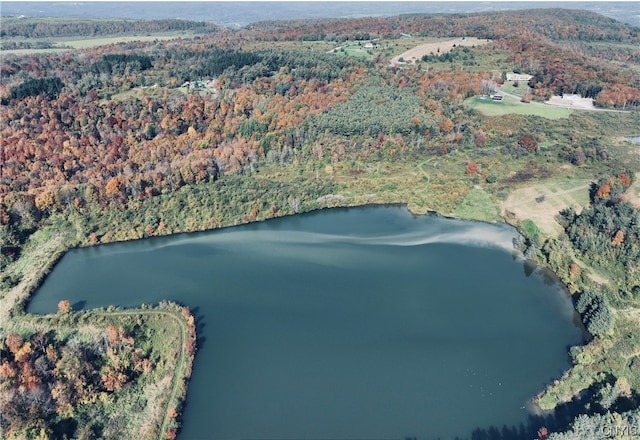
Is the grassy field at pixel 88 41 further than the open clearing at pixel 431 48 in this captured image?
Yes

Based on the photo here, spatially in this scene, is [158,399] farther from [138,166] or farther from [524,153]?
[524,153]

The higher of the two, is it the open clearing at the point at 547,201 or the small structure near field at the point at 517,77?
the small structure near field at the point at 517,77

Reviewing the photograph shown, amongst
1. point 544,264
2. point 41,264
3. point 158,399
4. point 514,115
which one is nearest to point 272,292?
point 158,399

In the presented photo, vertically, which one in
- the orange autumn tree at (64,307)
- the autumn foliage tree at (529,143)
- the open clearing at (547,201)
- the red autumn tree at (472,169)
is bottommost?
the orange autumn tree at (64,307)

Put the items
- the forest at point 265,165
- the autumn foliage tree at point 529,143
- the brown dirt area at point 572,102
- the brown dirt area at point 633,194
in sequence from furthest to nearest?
the brown dirt area at point 572,102
the autumn foliage tree at point 529,143
the brown dirt area at point 633,194
the forest at point 265,165

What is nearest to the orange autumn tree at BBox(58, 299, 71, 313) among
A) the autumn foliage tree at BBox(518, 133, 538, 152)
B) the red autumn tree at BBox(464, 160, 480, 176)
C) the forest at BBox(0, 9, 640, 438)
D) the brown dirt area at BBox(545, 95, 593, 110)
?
the forest at BBox(0, 9, 640, 438)

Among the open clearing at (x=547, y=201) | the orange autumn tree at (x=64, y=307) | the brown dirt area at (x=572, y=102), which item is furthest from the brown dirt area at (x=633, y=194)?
the orange autumn tree at (x=64, y=307)

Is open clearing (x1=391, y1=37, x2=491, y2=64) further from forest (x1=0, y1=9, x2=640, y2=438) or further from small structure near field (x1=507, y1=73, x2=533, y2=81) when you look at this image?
small structure near field (x1=507, y1=73, x2=533, y2=81)

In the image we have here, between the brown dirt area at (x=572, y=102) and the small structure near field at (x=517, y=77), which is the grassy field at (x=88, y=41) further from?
the brown dirt area at (x=572, y=102)
